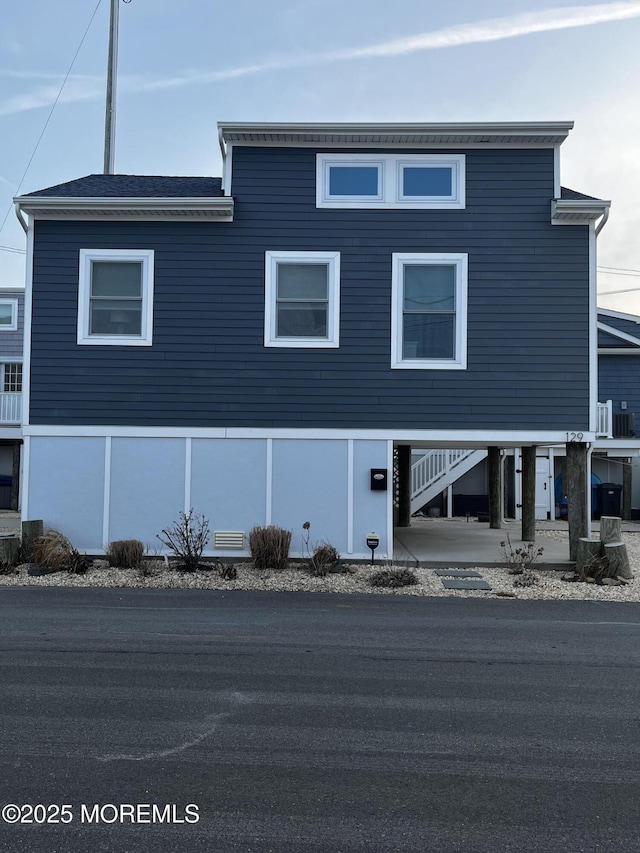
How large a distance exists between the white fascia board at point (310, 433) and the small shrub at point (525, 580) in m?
2.12

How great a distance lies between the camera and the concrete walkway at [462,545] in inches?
462

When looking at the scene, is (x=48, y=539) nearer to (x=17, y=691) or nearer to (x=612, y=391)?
(x=17, y=691)

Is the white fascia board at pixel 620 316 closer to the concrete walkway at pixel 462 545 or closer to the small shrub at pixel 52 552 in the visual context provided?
the concrete walkway at pixel 462 545

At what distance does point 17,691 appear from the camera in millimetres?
5445

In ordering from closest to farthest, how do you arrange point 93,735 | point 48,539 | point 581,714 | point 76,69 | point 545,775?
point 545,775 → point 93,735 → point 581,714 → point 48,539 → point 76,69

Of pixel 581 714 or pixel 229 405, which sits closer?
pixel 581 714

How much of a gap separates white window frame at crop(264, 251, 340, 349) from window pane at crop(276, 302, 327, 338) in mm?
82

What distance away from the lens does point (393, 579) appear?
33.5 feet

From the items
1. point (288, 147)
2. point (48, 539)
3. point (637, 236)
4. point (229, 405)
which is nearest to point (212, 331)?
point (229, 405)

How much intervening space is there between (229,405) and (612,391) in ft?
47.4

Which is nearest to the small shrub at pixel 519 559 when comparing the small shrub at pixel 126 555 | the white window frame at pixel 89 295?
the small shrub at pixel 126 555

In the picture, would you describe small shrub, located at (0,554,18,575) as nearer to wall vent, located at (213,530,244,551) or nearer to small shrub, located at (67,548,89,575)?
small shrub, located at (67,548,89,575)

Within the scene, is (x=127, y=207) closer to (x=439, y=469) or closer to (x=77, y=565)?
(x=77, y=565)

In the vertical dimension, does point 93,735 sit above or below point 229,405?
below
